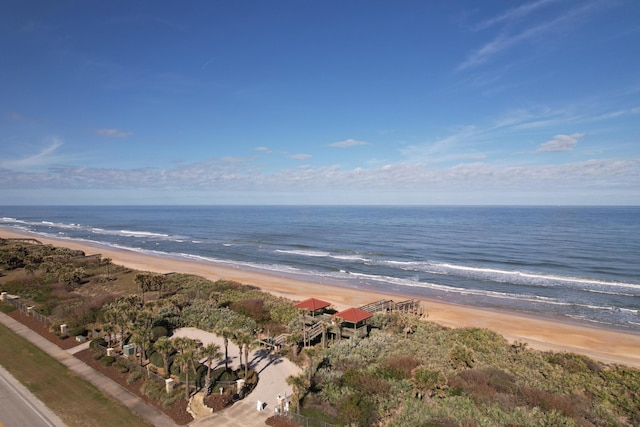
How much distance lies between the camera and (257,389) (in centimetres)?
1956

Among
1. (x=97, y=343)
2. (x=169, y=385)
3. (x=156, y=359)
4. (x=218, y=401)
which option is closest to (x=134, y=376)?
(x=156, y=359)

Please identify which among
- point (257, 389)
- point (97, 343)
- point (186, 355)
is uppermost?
point (186, 355)

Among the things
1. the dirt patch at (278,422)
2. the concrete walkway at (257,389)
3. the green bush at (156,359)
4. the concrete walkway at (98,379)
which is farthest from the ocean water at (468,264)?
the concrete walkway at (98,379)

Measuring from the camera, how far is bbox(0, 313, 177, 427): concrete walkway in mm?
16984

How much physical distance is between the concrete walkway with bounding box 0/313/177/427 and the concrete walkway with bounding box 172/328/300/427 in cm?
205

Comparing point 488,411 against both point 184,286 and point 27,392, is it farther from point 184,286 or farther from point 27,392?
point 184,286

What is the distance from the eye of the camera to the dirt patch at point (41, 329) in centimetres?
2497

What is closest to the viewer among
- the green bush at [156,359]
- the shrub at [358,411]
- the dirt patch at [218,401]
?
the shrub at [358,411]

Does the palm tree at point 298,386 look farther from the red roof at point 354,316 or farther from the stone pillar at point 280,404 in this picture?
the red roof at point 354,316

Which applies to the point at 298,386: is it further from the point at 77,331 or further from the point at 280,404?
the point at 77,331

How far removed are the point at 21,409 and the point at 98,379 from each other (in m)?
3.69

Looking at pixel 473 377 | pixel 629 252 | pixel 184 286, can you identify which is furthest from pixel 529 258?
pixel 184 286

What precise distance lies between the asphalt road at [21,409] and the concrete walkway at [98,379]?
2.61 meters

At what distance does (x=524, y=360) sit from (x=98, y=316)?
107 feet
